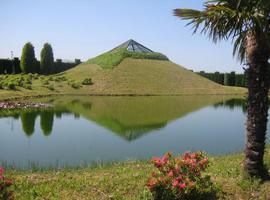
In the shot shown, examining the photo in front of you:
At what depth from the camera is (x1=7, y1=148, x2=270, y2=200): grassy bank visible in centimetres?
695

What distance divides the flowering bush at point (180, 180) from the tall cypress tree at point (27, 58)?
44876 millimetres

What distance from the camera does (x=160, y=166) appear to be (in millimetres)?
6480

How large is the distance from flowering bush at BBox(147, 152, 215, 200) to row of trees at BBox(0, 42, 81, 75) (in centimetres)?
4362

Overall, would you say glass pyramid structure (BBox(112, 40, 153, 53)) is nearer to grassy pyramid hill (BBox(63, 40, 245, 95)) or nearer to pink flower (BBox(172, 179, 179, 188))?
grassy pyramid hill (BBox(63, 40, 245, 95))

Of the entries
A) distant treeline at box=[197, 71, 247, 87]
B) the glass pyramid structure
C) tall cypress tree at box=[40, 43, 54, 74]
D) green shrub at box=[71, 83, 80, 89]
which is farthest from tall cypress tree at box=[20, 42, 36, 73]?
distant treeline at box=[197, 71, 247, 87]

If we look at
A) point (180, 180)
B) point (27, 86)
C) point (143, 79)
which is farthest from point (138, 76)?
point (180, 180)

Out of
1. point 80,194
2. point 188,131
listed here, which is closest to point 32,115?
point 188,131

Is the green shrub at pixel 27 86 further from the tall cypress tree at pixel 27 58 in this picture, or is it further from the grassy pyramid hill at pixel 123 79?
the tall cypress tree at pixel 27 58

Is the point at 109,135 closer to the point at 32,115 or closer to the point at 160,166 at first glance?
the point at 32,115

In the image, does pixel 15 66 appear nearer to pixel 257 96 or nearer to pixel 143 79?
pixel 143 79

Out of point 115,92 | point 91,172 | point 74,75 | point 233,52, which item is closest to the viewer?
point 233,52

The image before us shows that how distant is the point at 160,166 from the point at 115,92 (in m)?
34.4

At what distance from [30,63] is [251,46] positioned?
4528cm

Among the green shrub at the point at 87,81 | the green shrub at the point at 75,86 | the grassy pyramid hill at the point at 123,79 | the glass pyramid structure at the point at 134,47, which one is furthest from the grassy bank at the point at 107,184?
the glass pyramid structure at the point at 134,47
